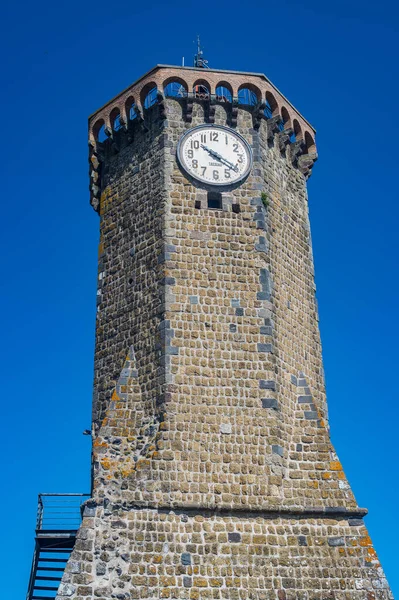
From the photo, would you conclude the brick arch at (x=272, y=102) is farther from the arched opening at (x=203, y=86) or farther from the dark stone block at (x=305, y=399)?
the dark stone block at (x=305, y=399)

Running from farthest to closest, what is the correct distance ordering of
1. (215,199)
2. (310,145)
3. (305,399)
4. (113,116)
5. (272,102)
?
(310,145), (113,116), (272,102), (215,199), (305,399)

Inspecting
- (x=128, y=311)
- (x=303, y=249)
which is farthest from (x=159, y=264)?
(x=303, y=249)

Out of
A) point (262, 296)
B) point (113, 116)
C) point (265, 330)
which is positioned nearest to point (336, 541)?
point (265, 330)

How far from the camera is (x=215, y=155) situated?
60.6 ft

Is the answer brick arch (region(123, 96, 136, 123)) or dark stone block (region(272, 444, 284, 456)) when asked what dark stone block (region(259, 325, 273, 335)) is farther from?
brick arch (region(123, 96, 136, 123))

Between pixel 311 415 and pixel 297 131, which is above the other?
pixel 297 131

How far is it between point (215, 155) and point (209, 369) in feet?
17.4

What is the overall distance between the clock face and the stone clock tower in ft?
0.13

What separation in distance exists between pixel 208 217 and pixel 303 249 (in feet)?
10.3

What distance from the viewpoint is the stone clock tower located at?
1468cm

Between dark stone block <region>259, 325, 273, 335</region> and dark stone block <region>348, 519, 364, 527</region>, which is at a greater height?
dark stone block <region>259, 325, 273, 335</region>

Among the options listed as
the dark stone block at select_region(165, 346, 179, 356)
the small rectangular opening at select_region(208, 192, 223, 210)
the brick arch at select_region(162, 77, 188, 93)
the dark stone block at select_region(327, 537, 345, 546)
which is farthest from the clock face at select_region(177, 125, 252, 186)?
the dark stone block at select_region(327, 537, 345, 546)

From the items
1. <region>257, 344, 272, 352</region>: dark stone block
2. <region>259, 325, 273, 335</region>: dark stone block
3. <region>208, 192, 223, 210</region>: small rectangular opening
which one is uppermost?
<region>208, 192, 223, 210</region>: small rectangular opening

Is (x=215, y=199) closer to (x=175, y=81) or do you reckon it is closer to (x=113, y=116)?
(x=175, y=81)
